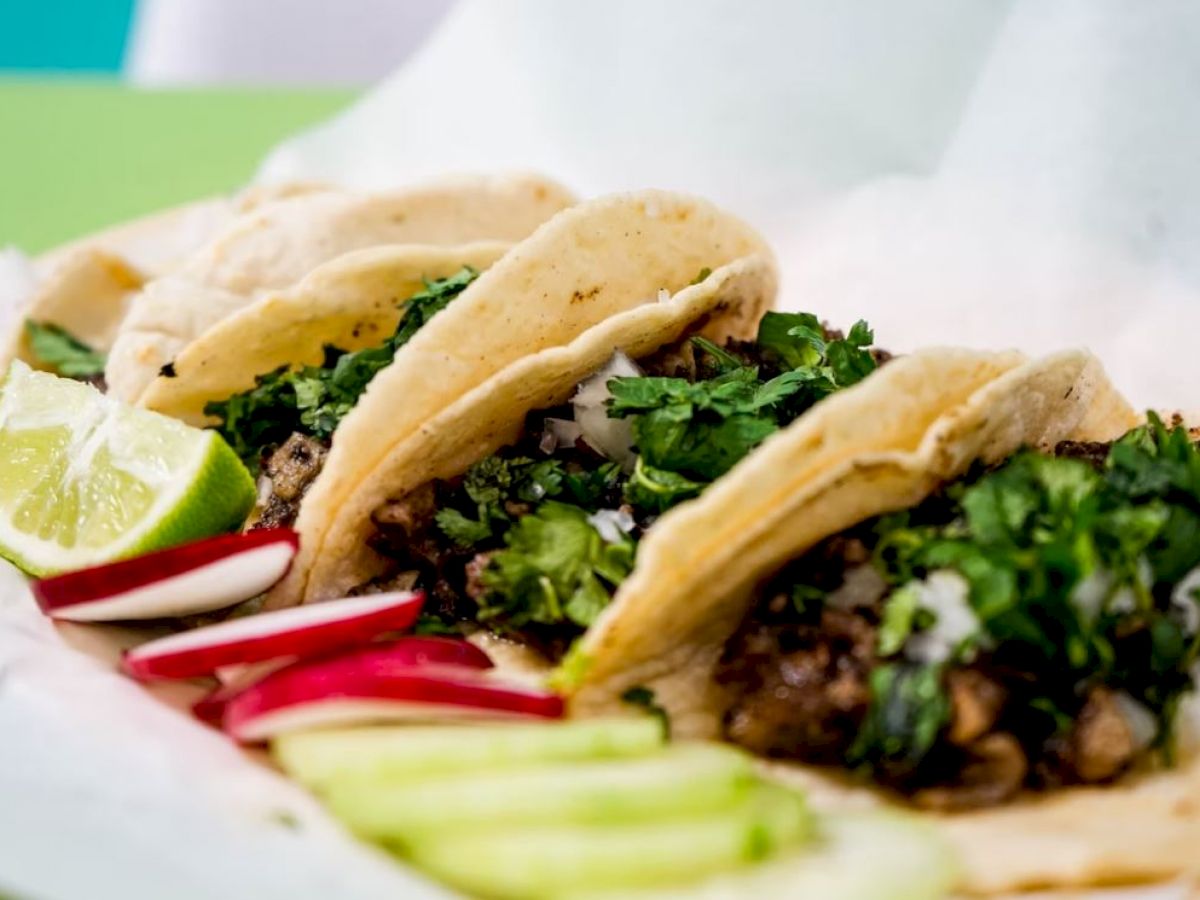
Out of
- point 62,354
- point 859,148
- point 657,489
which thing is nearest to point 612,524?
point 657,489

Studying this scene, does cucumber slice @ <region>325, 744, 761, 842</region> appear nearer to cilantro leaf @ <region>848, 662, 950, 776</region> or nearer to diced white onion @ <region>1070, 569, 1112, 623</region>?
cilantro leaf @ <region>848, 662, 950, 776</region>

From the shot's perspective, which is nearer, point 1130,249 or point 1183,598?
point 1183,598

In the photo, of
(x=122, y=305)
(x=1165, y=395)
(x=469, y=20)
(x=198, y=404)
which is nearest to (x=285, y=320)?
(x=198, y=404)

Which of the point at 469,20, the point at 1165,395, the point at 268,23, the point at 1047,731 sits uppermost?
the point at 268,23

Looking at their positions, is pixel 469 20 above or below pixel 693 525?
above

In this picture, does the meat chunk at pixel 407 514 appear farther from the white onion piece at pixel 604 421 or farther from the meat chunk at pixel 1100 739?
the meat chunk at pixel 1100 739

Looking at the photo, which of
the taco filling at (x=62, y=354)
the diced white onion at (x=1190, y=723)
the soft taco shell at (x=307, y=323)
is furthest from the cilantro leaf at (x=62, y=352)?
the diced white onion at (x=1190, y=723)

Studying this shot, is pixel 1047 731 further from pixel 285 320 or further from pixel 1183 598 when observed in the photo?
pixel 285 320
